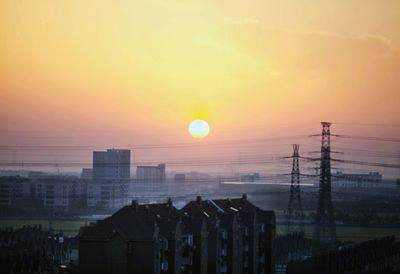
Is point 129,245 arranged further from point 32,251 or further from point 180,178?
point 180,178

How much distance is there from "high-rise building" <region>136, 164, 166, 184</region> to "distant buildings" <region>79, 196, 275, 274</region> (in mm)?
24035

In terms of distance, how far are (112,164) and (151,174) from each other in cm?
436

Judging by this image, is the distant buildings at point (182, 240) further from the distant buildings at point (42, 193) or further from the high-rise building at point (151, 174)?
the high-rise building at point (151, 174)

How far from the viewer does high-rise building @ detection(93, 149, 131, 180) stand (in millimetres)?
38719

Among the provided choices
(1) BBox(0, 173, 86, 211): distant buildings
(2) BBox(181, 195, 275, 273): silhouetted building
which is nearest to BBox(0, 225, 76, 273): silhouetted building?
(2) BBox(181, 195, 275, 273): silhouetted building

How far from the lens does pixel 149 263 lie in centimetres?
1178

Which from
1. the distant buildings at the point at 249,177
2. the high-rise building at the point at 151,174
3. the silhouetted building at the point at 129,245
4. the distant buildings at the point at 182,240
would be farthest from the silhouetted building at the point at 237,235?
the high-rise building at the point at 151,174

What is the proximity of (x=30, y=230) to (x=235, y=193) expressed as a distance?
1288 cm

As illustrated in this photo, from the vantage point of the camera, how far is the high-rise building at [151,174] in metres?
40.8

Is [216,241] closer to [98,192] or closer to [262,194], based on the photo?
[262,194]

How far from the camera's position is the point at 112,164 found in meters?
38.6

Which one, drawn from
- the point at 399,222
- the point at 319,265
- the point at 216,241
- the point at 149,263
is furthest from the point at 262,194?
the point at 149,263

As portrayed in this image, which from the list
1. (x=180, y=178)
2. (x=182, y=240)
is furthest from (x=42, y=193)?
(x=182, y=240)

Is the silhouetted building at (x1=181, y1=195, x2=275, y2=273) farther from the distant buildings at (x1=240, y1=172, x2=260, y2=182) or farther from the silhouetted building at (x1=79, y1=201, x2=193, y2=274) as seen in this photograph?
the distant buildings at (x1=240, y1=172, x2=260, y2=182)
